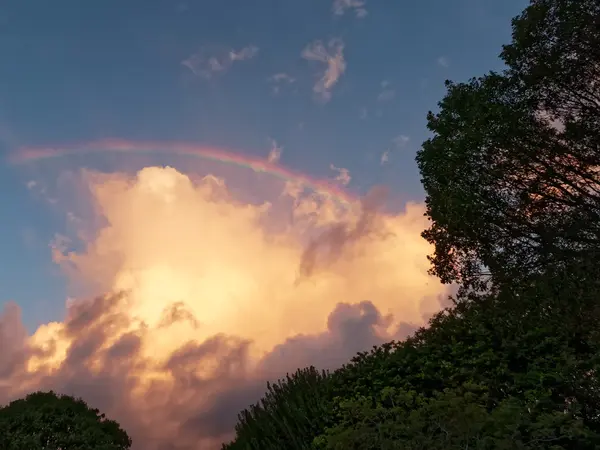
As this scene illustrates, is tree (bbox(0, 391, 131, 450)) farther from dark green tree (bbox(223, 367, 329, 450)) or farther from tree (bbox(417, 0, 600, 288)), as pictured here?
tree (bbox(417, 0, 600, 288))

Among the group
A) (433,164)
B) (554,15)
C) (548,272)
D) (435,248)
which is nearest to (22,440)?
(435,248)

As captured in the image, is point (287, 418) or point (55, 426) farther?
point (55, 426)

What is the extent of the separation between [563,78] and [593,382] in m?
10.7

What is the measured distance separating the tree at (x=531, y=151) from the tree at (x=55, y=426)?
23.0 meters

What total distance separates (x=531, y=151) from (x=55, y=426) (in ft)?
92.8

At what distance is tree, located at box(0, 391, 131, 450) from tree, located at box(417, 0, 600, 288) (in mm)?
23014

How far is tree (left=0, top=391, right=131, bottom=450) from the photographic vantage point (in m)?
26.5

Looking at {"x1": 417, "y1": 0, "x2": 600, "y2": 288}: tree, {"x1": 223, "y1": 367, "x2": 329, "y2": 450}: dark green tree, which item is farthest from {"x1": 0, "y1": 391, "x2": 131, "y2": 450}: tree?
{"x1": 417, "y1": 0, "x2": 600, "y2": 288}: tree

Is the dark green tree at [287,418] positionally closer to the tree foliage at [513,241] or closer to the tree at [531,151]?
the tree foliage at [513,241]

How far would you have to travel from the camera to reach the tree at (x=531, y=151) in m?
17.6

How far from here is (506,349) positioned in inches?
599

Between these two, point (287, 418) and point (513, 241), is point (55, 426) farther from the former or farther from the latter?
point (513, 241)

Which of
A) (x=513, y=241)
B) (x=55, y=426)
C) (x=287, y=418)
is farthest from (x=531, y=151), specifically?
(x=55, y=426)

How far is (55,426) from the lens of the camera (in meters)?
28.5
